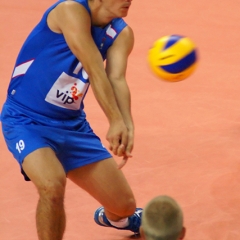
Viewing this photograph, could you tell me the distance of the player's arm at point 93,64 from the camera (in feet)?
12.8

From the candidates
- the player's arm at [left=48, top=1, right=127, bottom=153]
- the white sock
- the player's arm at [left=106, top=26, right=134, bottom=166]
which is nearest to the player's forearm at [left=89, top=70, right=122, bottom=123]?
the player's arm at [left=48, top=1, right=127, bottom=153]

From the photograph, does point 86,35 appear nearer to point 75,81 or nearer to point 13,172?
point 75,81

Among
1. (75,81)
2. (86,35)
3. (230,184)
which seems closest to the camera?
(86,35)

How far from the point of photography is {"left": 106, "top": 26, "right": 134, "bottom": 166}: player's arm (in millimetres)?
4129

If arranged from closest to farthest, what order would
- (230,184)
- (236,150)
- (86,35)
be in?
1. (86,35)
2. (230,184)
3. (236,150)

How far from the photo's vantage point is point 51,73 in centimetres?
420

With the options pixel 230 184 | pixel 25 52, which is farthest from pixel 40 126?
pixel 230 184

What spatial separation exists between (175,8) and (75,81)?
625cm

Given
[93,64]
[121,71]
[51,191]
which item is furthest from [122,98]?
[51,191]

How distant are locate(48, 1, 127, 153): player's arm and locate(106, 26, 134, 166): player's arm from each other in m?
0.13

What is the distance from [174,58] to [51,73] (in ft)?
2.67

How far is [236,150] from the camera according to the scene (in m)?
6.04

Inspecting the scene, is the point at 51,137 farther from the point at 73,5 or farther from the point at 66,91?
the point at 73,5

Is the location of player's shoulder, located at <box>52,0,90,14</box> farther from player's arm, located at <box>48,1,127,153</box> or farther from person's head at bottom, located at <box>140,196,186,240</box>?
person's head at bottom, located at <box>140,196,186,240</box>
